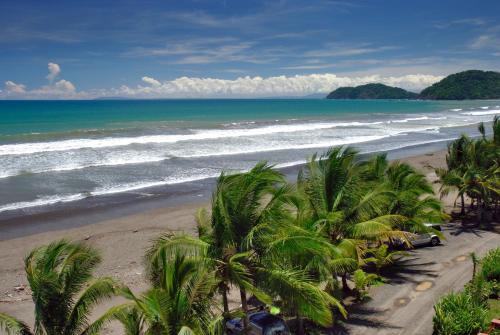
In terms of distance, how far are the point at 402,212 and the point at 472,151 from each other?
6.66 meters

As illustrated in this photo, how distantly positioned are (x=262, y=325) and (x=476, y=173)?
1283 cm

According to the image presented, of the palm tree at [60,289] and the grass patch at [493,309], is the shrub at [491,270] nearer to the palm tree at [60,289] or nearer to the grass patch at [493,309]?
the grass patch at [493,309]

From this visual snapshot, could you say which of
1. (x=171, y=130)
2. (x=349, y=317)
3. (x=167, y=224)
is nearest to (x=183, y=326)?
(x=349, y=317)

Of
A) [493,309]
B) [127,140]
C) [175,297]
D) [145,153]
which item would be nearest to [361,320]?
[493,309]

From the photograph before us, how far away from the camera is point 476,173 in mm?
19531

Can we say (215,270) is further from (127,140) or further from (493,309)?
(127,140)

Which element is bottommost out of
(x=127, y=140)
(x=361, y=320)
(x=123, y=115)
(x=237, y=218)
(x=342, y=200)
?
(x=361, y=320)

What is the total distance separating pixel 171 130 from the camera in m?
62.2

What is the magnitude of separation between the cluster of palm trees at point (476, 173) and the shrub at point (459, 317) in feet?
29.5

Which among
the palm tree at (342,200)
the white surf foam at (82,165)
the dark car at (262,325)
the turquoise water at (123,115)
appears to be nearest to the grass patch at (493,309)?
the palm tree at (342,200)

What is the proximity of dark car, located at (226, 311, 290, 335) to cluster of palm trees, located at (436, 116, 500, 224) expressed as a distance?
12050mm

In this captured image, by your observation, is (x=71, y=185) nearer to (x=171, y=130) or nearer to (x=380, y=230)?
(x=380, y=230)

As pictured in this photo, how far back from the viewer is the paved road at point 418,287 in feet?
40.2

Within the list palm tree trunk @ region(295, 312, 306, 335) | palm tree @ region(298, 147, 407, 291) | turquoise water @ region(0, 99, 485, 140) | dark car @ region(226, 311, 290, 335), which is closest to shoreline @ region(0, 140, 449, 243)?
dark car @ region(226, 311, 290, 335)
